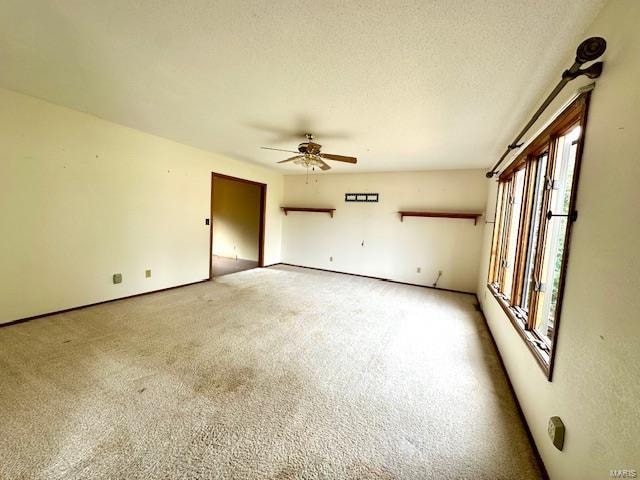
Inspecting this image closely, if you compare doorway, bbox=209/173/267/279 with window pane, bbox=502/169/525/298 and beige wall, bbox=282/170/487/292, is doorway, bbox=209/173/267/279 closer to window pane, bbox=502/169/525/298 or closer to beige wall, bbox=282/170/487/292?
beige wall, bbox=282/170/487/292

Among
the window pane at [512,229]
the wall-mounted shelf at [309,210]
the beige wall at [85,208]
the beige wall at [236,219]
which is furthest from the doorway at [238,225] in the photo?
the window pane at [512,229]

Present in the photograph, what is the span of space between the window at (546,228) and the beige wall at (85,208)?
435cm

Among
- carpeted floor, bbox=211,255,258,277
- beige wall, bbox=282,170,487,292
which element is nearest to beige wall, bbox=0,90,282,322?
carpeted floor, bbox=211,255,258,277

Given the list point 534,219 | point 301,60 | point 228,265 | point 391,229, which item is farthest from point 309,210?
point 534,219

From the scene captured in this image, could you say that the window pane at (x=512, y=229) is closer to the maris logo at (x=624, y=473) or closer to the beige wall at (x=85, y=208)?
the maris logo at (x=624, y=473)

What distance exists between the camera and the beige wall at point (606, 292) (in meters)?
0.83

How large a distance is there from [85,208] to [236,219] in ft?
12.2

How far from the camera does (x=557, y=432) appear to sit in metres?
1.15

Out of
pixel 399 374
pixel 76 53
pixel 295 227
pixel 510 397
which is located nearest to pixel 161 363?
pixel 399 374

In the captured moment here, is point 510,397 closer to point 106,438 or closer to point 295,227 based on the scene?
point 106,438

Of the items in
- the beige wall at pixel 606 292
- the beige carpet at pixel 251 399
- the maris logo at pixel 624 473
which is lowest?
the beige carpet at pixel 251 399

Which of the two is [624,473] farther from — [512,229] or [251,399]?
[512,229]

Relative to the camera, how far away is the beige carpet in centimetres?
126

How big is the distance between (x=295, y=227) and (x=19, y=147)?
4517 millimetres
